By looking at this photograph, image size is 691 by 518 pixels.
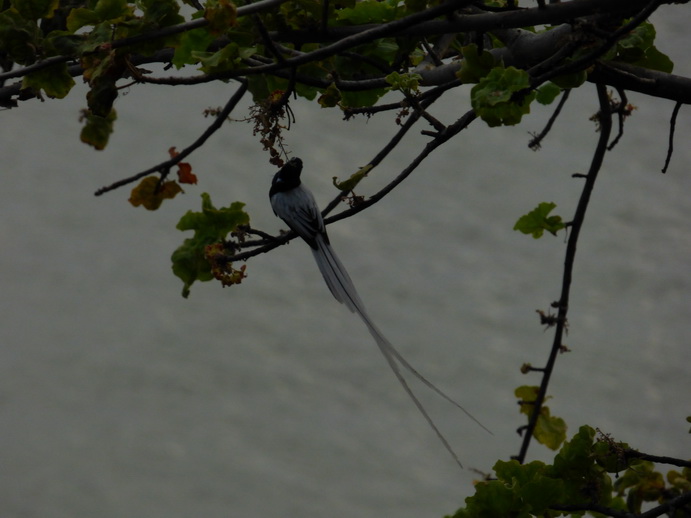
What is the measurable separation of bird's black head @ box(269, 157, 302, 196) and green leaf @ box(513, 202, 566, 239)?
12.7 inches

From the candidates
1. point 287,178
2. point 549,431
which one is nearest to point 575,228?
point 549,431

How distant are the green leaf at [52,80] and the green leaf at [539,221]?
648 mm

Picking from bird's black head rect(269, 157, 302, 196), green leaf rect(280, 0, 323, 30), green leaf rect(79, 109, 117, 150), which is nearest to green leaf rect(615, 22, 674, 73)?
green leaf rect(280, 0, 323, 30)

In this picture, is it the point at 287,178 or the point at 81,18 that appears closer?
the point at 81,18

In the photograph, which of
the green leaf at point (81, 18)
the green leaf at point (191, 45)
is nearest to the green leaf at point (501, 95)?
the green leaf at point (191, 45)

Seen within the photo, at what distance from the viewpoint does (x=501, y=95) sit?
Result: 81cm

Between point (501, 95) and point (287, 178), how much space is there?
17.2 inches

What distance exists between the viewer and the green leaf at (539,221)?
1.27m

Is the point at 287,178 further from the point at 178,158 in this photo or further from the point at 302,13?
the point at 302,13

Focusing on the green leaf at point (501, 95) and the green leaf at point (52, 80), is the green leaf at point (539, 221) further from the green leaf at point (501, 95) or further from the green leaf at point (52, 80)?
the green leaf at point (52, 80)

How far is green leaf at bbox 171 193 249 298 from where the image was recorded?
1.07 meters

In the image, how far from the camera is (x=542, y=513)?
2.97 feet

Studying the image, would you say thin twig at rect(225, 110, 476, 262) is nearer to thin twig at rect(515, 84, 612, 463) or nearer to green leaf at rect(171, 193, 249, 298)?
green leaf at rect(171, 193, 249, 298)

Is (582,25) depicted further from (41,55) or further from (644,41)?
(41,55)
